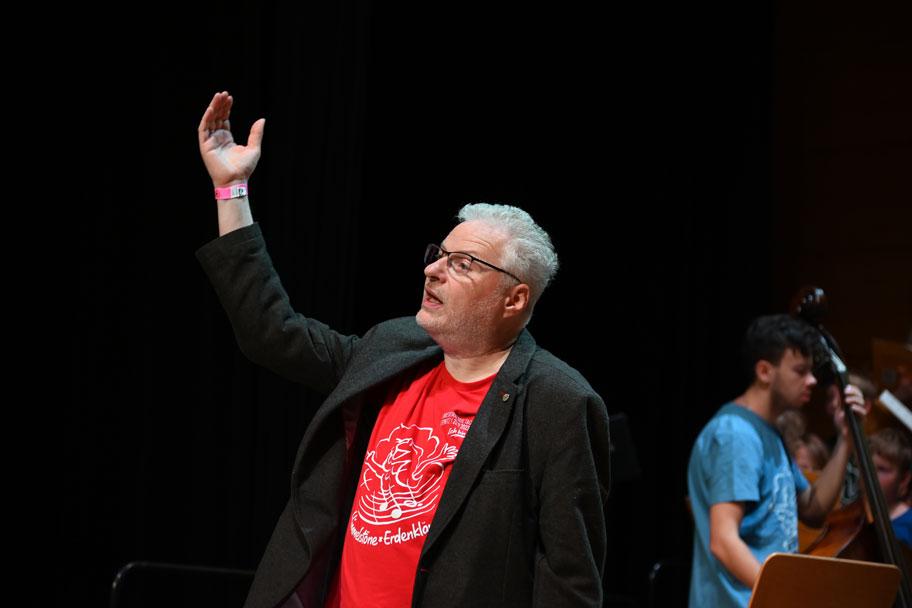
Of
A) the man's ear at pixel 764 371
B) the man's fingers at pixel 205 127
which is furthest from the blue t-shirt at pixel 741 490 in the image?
the man's fingers at pixel 205 127

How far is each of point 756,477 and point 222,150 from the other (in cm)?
169

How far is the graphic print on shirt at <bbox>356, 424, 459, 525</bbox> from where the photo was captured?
2.05 meters

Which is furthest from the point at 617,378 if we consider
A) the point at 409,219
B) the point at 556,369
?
the point at 556,369

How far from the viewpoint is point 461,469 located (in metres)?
2.01

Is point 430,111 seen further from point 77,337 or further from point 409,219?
point 77,337

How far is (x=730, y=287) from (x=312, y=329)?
3559 millimetres

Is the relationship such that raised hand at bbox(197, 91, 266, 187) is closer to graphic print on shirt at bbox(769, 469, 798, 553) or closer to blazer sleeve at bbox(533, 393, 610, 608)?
blazer sleeve at bbox(533, 393, 610, 608)

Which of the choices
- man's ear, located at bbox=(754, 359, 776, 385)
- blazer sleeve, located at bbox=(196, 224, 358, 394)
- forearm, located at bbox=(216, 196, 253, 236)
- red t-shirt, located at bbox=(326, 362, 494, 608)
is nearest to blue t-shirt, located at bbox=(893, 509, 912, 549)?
man's ear, located at bbox=(754, 359, 776, 385)

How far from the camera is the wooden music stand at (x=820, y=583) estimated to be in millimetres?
2346

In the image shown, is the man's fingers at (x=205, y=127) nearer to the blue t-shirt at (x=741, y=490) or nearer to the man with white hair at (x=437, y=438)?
the man with white hair at (x=437, y=438)

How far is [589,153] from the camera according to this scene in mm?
5359

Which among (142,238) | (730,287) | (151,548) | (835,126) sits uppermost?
(835,126)

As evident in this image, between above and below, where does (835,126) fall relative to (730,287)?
above

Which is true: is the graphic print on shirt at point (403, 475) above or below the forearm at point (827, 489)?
above
